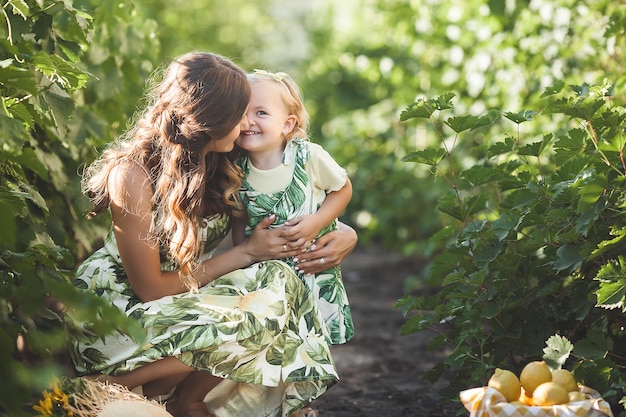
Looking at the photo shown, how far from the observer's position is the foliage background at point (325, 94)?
7.46 feet

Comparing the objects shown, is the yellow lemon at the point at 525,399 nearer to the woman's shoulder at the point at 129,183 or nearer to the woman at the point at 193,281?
the woman at the point at 193,281

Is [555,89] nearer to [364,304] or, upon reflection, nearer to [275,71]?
[275,71]

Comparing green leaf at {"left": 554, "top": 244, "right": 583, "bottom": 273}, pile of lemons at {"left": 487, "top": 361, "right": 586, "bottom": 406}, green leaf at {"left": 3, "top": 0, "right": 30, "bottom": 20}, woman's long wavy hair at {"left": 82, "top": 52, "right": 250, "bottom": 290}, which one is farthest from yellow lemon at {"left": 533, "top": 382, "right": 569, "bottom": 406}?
green leaf at {"left": 3, "top": 0, "right": 30, "bottom": 20}

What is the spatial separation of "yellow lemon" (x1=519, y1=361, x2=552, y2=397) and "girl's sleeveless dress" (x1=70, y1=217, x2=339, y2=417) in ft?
2.10

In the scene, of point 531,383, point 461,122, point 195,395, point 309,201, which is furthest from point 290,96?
point 531,383

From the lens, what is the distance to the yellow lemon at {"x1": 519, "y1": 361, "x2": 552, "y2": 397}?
88.3 inches

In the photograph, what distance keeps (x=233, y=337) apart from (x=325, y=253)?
1.85ft

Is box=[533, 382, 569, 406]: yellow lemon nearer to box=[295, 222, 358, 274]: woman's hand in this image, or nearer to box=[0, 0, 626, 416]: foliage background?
box=[0, 0, 626, 416]: foliage background

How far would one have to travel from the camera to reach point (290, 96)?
298 cm

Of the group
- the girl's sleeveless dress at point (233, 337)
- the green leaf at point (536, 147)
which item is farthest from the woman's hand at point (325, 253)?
the green leaf at point (536, 147)

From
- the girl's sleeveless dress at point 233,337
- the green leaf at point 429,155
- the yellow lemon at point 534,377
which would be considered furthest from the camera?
the green leaf at point 429,155

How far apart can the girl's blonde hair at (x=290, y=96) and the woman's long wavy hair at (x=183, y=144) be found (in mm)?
216

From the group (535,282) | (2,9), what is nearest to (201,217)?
(2,9)

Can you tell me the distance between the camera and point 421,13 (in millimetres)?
6660
